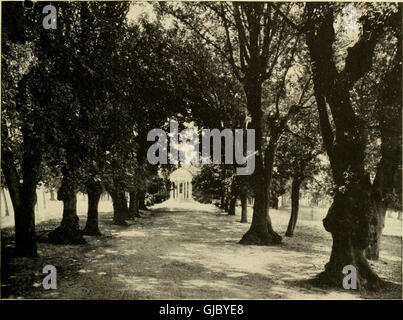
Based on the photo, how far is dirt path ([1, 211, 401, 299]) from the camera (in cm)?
1070

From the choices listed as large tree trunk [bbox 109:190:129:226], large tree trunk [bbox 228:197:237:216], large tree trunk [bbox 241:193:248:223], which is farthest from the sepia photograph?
large tree trunk [bbox 228:197:237:216]

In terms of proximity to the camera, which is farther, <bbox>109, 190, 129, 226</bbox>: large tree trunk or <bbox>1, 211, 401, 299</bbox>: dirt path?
<bbox>109, 190, 129, 226</bbox>: large tree trunk

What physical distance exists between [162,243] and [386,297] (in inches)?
478

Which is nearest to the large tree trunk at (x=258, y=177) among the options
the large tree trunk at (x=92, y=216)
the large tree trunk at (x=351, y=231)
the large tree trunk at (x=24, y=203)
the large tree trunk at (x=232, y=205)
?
the large tree trunk at (x=92, y=216)

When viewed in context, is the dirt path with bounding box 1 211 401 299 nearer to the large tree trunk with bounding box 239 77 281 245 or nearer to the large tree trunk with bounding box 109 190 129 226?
the large tree trunk with bounding box 239 77 281 245

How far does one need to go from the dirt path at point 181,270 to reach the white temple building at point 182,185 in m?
38.6

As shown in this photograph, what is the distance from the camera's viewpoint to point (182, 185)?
65.4 m

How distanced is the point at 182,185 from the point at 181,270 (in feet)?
169

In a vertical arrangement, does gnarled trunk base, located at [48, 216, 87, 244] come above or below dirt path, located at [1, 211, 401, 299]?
above

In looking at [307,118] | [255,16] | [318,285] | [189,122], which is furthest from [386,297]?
[189,122]

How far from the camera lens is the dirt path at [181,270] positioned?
35.1ft

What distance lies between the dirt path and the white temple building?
38577 millimetres

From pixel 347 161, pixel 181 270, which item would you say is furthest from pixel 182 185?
pixel 347 161

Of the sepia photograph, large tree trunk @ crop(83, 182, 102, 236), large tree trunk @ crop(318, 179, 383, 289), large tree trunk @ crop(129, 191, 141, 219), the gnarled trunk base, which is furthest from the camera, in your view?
large tree trunk @ crop(129, 191, 141, 219)
